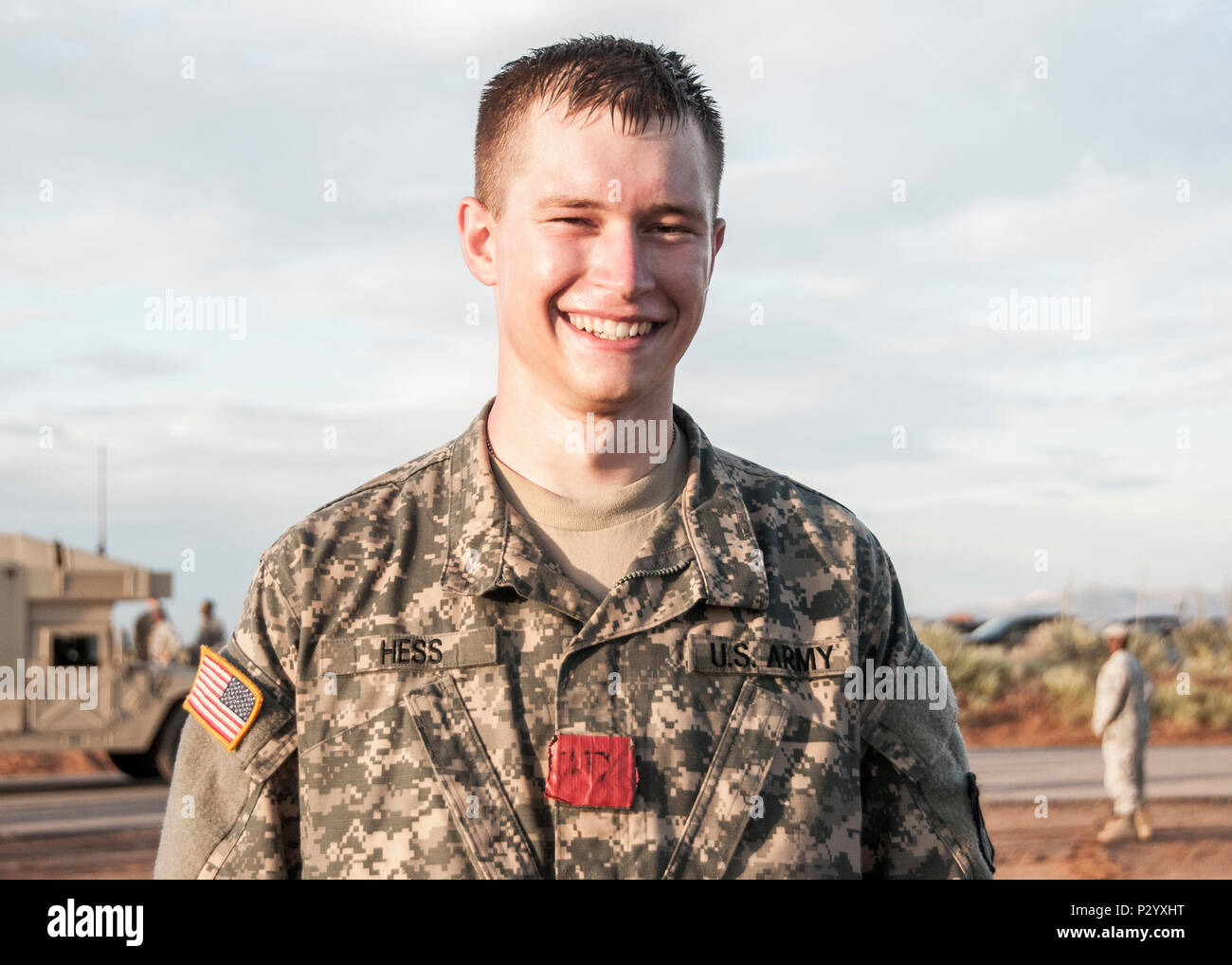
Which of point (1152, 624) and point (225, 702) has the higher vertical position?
point (225, 702)

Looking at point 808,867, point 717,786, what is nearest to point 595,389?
point 717,786

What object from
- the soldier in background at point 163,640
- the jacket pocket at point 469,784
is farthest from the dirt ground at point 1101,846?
the soldier in background at point 163,640

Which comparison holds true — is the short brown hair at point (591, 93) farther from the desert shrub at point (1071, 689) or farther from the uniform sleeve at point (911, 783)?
the desert shrub at point (1071, 689)

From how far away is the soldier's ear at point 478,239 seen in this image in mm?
2623

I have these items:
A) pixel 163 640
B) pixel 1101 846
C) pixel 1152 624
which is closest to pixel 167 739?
pixel 163 640

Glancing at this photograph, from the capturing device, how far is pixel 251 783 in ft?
7.88

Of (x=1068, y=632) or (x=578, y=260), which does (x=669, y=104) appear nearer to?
(x=578, y=260)

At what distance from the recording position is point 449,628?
2480mm

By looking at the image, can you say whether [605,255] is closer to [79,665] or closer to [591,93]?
[591,93]

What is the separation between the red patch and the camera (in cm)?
231

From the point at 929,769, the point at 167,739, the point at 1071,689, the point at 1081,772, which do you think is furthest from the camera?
the point at 1071,689

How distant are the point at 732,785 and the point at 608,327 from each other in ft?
2.99

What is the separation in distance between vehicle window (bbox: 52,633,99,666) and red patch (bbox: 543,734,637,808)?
547 inches

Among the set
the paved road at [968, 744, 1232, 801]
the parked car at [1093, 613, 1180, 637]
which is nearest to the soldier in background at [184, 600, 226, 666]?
the paved road at [968, 744, 1232, 801]
